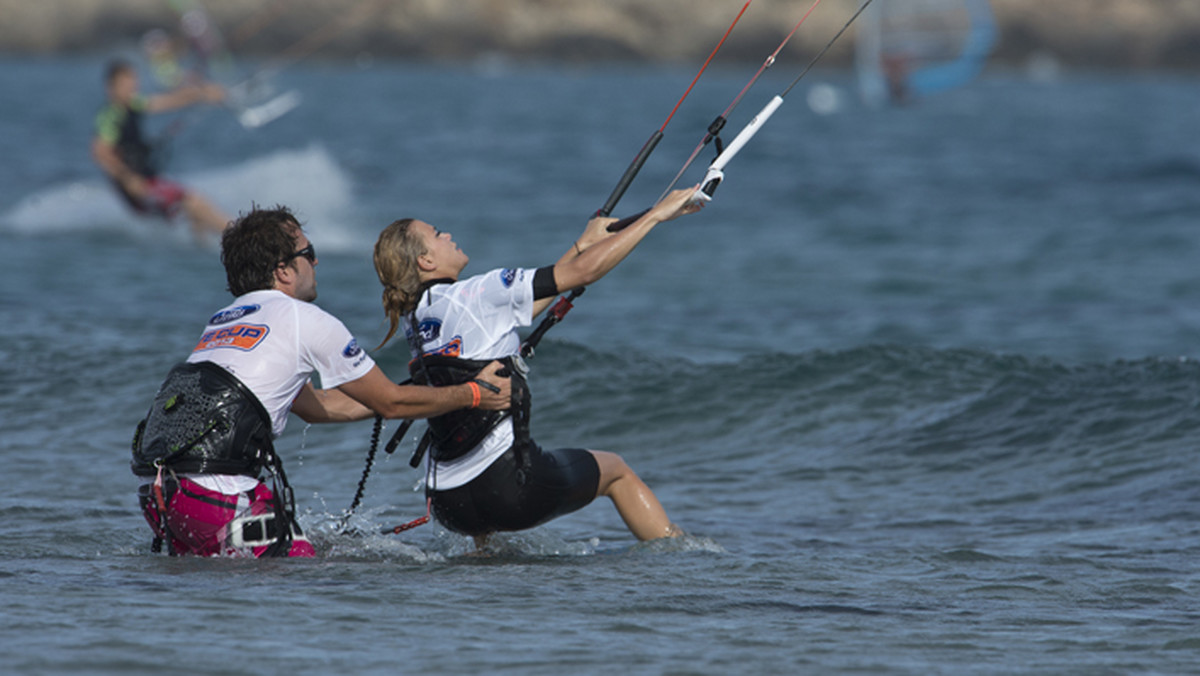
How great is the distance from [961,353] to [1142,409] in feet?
6.17

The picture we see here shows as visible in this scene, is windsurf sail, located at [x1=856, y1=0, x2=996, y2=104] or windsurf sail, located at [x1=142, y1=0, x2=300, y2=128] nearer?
windsurf sail, located at [x1=142, y1=0, x2=300, y2=128]

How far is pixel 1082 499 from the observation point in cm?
862

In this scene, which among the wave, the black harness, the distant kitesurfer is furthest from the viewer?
the wave

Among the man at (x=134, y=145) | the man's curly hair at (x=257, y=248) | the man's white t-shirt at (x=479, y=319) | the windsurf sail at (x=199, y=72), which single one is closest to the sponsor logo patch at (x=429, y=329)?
the man's white t-shirt at (x=479, y=319)

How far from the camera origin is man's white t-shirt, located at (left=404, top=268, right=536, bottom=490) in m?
5.84

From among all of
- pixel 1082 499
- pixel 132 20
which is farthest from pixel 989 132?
pixel 132 20

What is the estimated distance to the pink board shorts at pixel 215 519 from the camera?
18.4ft

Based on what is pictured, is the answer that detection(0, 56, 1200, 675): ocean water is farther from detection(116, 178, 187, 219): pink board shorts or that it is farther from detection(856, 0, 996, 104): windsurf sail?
detection(856, 0, 996, 104): windsurf sail

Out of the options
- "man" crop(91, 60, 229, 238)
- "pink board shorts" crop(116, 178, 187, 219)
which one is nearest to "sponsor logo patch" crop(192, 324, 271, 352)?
"man" crop(91, 60, 229, 238)

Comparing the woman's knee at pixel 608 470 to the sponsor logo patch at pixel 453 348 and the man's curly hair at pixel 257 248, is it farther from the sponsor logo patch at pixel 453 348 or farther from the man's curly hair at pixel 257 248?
the man's curly hair at pixel 257 248

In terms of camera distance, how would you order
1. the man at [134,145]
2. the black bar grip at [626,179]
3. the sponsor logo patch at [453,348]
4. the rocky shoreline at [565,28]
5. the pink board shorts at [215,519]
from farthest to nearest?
the rocky shoreline at [565,28] → the man at [134,145] → the black bar grip at [626,179] → the sponsor logo patch at [453,348] → the pink board shorts at [215,519]

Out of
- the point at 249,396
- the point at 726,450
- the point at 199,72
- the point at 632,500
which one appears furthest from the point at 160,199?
the point at 249,396

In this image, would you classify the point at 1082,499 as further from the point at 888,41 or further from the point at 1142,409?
the point at 888,41

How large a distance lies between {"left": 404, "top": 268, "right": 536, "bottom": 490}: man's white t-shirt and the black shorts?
75mm
